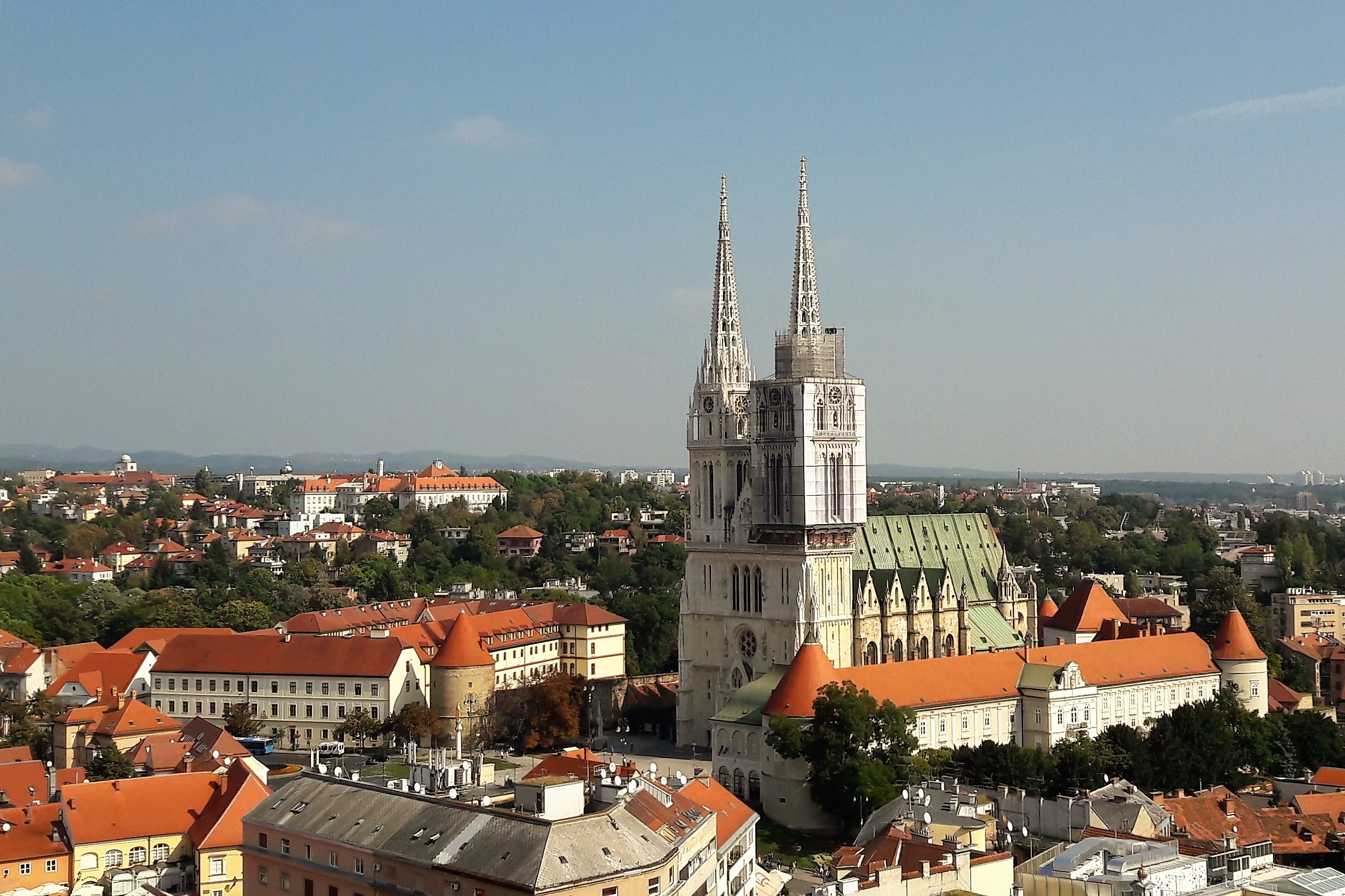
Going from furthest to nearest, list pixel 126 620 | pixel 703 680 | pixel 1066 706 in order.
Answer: pixel 126 620 < pixel 703 680 < pixel 1066 706

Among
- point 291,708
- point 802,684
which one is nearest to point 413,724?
point 291,708

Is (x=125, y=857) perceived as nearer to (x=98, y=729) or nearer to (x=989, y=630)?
(x=98, y=729)

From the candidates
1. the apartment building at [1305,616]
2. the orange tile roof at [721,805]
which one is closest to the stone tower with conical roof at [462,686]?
the orange tile roof at [721,805]

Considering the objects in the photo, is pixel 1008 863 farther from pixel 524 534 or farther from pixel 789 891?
pixel 524 534

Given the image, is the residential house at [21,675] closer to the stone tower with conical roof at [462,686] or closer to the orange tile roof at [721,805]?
the stone tower with conical roof at [462,686]

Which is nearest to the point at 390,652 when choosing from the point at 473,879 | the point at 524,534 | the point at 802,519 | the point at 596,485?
the point at 802,519

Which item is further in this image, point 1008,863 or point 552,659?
point 552,659

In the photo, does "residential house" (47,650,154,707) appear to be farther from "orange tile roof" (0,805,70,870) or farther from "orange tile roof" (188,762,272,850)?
"orange tile roof" (188,762,272,850)
